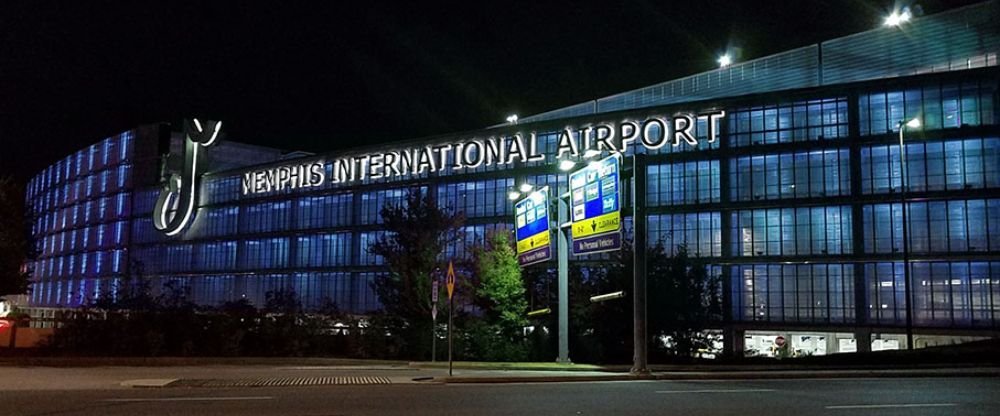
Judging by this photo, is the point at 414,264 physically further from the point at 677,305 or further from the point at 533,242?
the point at 677,305

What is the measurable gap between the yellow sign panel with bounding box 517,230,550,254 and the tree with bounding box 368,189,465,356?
4.99 m

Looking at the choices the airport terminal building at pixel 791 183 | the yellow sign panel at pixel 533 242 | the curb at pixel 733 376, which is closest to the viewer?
the curb at pixel 733 376

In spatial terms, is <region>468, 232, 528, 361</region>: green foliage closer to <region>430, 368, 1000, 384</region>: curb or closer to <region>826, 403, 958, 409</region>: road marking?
<region>430, 368, 1000, 384</region>: curb

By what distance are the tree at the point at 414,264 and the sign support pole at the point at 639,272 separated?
38.6ft

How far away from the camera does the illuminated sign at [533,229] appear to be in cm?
2875

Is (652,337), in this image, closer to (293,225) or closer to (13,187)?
(13,187)

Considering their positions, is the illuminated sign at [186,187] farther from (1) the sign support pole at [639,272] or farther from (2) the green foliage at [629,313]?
(1) the sign support pole at [639,272]

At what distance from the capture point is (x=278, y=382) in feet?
65.9

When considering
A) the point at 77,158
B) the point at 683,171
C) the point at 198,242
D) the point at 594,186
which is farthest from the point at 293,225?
the point at 594,186

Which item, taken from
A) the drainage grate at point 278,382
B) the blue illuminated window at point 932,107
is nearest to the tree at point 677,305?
the drainage grate at point 278,382

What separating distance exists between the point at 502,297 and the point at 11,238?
22.8 m

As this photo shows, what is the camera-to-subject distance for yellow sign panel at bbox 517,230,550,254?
2862 centimetres

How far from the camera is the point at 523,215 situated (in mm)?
31516

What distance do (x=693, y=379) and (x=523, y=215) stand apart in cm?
1117
